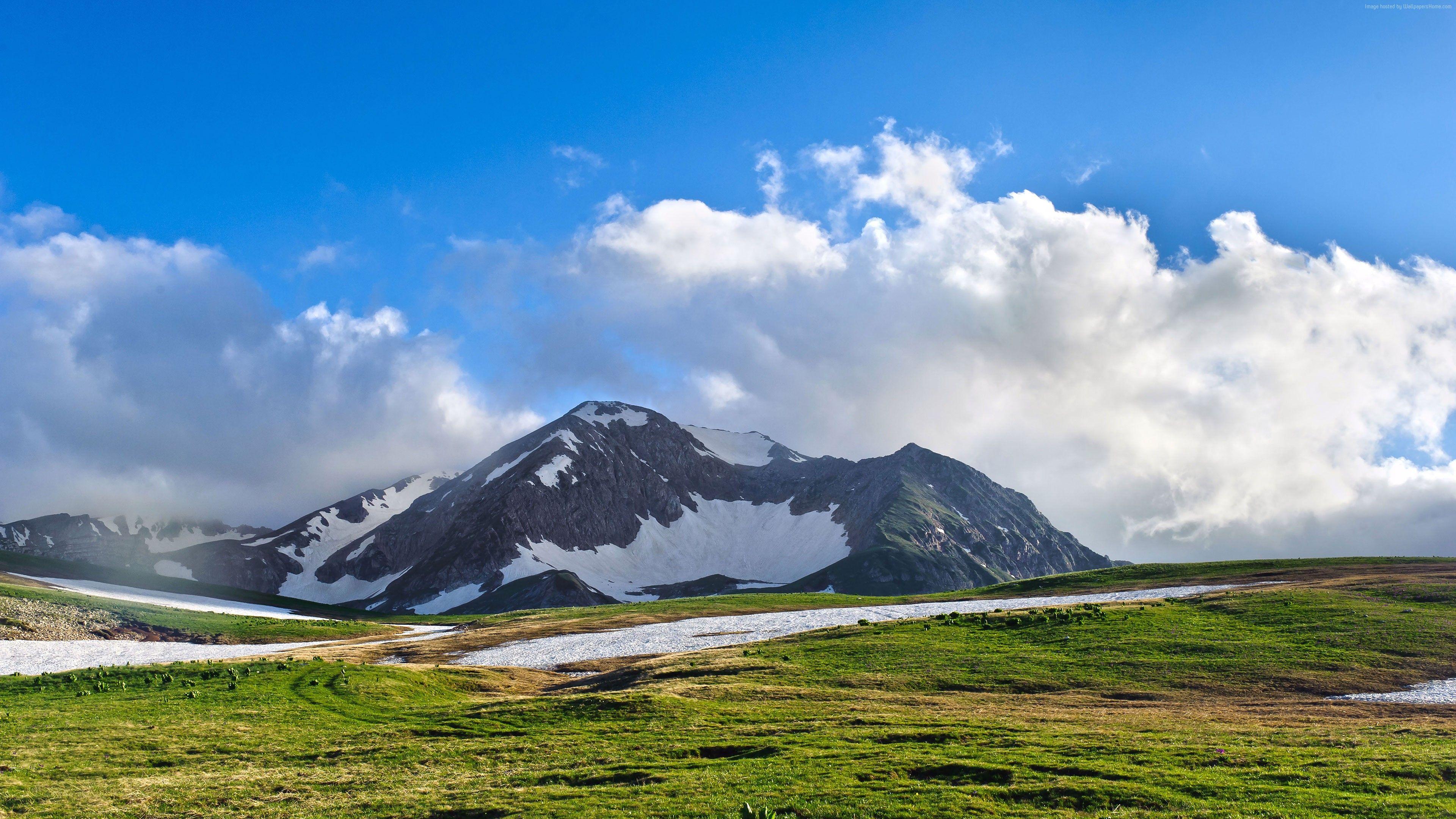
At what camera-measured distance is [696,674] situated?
1993 inches

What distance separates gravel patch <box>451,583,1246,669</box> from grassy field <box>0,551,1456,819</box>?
1031 cm

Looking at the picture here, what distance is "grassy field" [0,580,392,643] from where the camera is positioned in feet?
332

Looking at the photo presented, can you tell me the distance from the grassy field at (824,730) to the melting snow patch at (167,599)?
100112 millimetres

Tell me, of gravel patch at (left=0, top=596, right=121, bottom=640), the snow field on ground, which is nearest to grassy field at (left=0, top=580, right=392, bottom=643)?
gravel patch at (left=0, top=596, right=121, bottom=640)

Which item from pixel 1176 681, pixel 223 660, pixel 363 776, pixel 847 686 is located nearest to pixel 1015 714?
pixel 847 686

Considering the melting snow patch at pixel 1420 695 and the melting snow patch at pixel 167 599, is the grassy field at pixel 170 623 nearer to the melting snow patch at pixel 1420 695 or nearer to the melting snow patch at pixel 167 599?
the melting snow patch at pixel 167 599

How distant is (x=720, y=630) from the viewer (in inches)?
3223

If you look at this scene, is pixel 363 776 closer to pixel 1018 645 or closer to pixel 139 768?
pixel 139 768

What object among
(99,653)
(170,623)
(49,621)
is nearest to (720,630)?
(99,653)

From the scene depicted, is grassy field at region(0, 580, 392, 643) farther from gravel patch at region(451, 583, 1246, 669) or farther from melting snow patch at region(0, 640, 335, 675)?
gravel patch at region(451, 583, 1246, 669)

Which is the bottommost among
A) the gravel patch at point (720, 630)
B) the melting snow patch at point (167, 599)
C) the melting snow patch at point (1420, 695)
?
the melting snow patch at point (167, 599)

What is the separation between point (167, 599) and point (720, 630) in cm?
13257

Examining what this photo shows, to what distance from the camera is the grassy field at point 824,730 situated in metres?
22.0

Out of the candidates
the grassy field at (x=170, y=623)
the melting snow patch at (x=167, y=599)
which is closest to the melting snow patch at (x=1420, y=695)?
the grassy field at (x=170, y=623)
